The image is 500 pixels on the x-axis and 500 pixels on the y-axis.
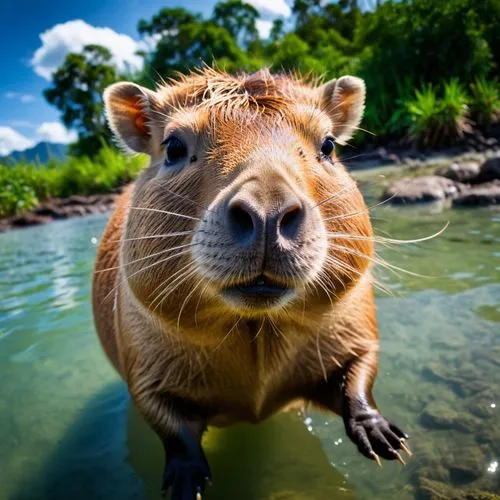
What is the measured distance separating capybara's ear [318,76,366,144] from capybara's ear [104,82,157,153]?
3.35ft

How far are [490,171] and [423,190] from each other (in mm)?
1729

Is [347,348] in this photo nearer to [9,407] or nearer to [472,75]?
[9,407]

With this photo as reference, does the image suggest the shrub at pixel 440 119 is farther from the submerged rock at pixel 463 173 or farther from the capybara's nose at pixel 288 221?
the capybara's nose at pixel 288 221

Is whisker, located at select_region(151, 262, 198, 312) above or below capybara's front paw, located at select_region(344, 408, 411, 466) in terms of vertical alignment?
above

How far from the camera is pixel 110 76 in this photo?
4600 cm

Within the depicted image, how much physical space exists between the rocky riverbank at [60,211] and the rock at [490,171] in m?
14.2

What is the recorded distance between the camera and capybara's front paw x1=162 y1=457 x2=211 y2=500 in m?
2.43

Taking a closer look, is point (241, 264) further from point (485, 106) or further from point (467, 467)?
point (485, 106)

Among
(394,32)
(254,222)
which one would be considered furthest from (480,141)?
(254,222)

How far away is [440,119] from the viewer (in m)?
19.4

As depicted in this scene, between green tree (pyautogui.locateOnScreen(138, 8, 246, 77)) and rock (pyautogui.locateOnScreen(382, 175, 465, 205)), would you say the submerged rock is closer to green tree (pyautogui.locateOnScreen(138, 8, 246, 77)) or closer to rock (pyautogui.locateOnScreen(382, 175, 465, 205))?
rock (pyautogui.locateOnScreen(382, 175, 465, 205))

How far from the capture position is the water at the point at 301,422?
2688 mm

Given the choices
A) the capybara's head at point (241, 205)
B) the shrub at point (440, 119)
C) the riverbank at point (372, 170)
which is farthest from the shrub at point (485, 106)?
the capybara's head at point (241, 205)

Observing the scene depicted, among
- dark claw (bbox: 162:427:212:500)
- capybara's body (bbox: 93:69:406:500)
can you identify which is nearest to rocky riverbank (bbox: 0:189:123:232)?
capybara's body (bbox: 93:69:406:500)
